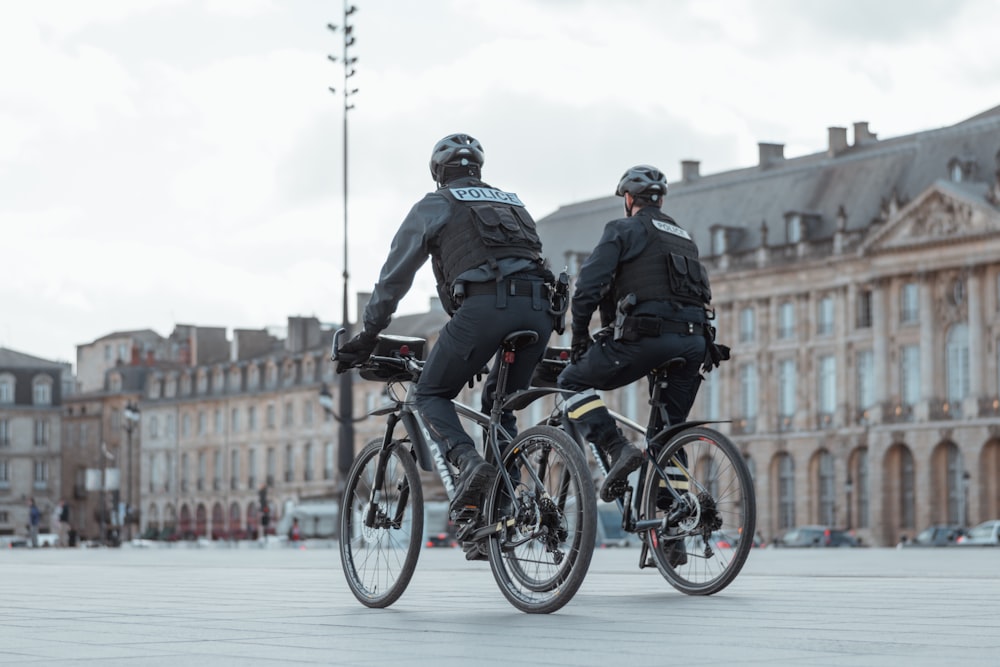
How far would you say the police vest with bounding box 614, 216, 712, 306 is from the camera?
10.6 metres

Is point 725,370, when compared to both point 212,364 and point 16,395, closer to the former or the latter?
point 212,364

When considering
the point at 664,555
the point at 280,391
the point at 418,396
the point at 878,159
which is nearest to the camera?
the point at 418,396

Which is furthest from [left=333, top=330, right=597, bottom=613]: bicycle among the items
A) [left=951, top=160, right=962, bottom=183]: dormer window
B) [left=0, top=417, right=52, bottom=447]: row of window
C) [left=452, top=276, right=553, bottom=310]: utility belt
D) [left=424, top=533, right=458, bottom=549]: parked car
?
[left=0, top=417, right=52, bottom=447]: row of window

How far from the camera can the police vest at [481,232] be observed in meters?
9.23

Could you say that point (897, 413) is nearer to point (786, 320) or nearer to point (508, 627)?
point (786, 320)

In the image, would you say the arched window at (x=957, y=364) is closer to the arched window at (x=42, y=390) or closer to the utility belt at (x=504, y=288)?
the utility belt at (x=504, y=288)

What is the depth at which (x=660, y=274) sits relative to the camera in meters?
10.6

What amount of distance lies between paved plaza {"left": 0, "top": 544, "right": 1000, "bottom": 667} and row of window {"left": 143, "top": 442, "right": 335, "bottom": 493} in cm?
9985

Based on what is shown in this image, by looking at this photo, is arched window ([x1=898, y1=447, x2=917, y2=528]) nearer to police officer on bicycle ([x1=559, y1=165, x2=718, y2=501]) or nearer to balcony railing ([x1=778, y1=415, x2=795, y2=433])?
balcony railing ([x1=778, y1=415, x2=795, y2=433])

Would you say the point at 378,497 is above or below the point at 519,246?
below

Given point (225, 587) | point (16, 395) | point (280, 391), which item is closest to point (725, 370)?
point (280, 391)

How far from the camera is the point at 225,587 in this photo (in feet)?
44.4

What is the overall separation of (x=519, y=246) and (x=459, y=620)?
1741mm

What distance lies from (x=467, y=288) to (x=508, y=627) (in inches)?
67.9
